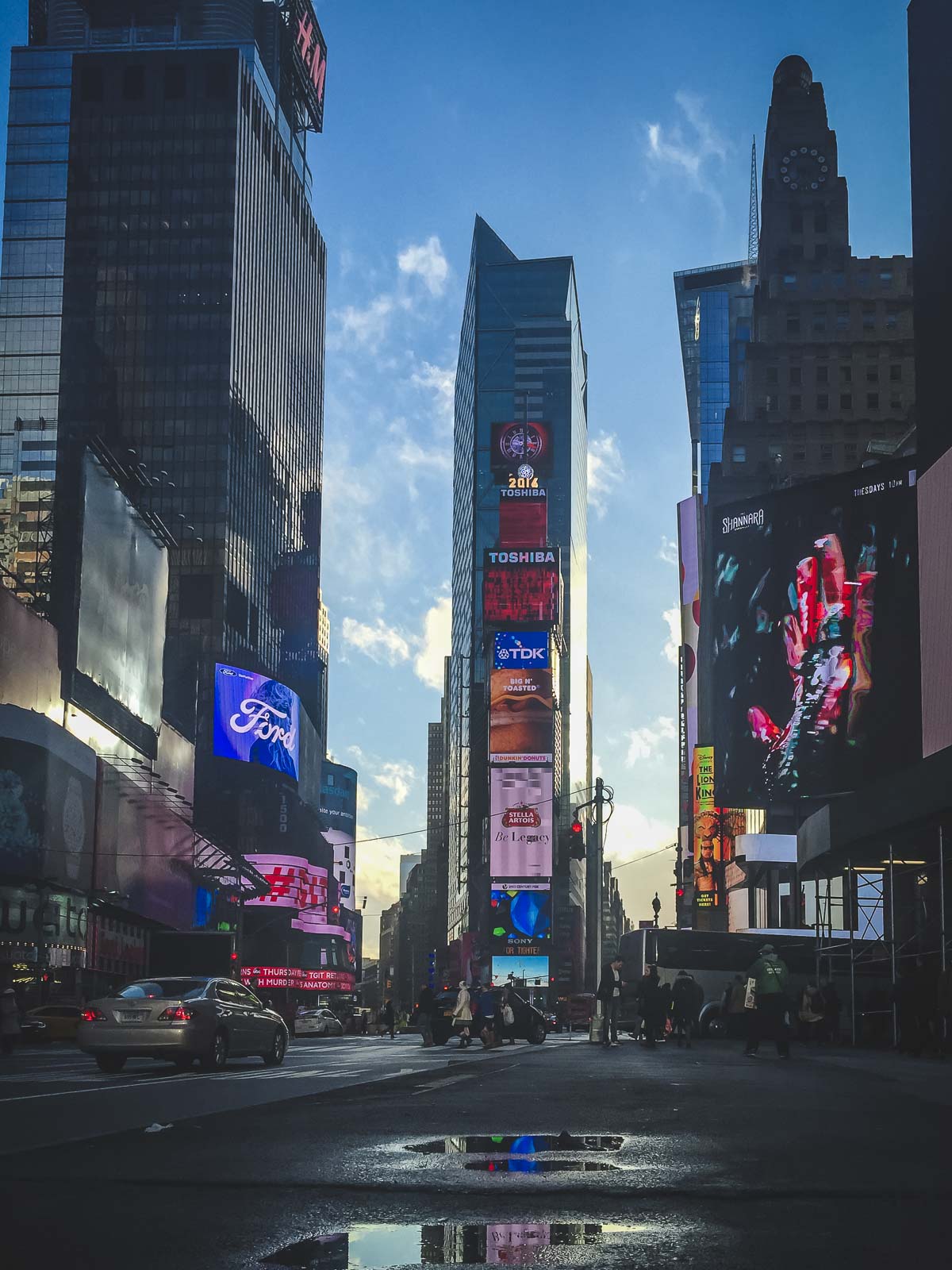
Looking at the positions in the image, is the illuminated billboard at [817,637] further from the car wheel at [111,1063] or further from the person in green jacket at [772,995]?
the car wheel at [111,1063]

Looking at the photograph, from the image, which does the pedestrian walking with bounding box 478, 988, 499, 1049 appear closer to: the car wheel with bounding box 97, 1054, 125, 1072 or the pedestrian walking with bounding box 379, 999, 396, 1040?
the car wheel with bounding box 97, 1054, 125, 1072

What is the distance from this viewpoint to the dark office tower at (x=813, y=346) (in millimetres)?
128750

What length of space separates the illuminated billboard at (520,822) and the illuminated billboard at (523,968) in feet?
24.8

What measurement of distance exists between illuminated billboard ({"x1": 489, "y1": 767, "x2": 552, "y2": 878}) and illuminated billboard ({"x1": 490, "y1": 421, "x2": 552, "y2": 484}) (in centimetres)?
3752

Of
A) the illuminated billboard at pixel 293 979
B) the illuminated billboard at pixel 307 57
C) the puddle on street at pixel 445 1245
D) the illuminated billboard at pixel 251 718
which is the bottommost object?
the illuminated billboard at pixel 293 979

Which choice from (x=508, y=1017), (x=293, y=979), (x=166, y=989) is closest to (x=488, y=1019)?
(x=508, y=1017)

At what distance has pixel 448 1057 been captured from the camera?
31.2 m

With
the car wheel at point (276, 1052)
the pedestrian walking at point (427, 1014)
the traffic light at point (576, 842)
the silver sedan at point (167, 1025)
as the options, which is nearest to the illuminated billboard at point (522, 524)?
the traffic light at point (576, 842)

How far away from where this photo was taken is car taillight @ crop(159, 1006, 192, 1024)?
2192 cm

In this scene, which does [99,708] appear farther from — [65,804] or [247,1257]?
[247,1257]

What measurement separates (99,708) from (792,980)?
37.0 meters

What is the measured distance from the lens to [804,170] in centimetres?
13750

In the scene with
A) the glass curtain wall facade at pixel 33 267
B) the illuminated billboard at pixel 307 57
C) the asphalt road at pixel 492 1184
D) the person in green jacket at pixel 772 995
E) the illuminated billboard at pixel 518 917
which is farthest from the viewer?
the illuminated billboard at pixel 307 57

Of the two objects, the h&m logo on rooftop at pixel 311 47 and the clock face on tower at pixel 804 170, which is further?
the h&m logo on rooftop at pixel 311 47
